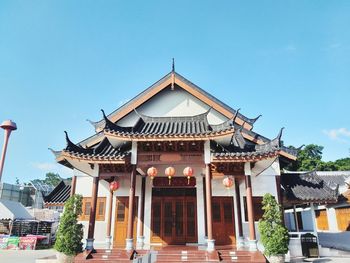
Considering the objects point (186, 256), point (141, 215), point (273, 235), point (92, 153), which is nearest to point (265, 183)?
point (273, 235)

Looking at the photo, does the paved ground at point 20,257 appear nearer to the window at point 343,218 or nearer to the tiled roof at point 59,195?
the tiled roof at point 59,195

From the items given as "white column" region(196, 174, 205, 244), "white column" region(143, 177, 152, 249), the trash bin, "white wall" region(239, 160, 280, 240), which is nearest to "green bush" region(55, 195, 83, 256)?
"white column" region(143, 177, 152, 249)

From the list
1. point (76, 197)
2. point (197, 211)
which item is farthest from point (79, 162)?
point (197, 211)

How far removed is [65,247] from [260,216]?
26.2ft

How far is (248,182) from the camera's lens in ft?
32.0

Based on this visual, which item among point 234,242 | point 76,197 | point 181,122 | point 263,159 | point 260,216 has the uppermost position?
point 181,122

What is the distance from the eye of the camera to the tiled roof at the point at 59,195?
12871 millimetres

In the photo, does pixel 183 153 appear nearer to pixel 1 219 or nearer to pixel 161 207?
pixel 161 207

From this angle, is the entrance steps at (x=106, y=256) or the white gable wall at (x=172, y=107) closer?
the entrance steps at (x=106, y=256)

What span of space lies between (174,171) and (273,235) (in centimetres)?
405

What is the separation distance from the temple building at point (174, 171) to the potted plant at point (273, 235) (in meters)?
0.45

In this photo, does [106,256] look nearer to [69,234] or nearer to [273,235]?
[69,234]

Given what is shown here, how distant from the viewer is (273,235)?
8.71m

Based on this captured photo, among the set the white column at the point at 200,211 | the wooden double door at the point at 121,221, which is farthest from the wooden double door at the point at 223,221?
the wooden double door at the point at 121,221
